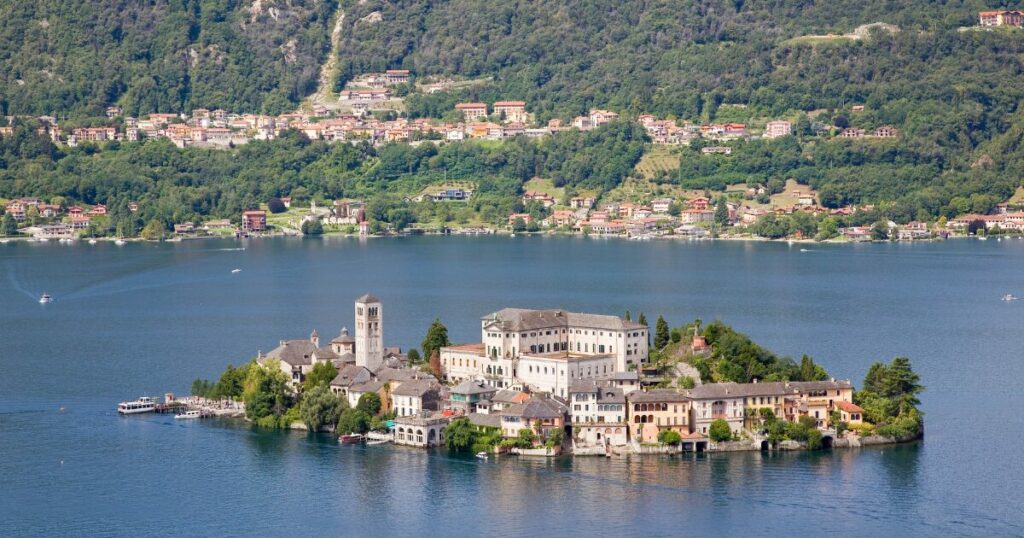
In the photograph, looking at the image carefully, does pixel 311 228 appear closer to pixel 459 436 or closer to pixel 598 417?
pixel 459 436

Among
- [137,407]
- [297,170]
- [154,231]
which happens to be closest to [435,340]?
[137,407]

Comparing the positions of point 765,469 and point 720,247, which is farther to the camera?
point 720,247

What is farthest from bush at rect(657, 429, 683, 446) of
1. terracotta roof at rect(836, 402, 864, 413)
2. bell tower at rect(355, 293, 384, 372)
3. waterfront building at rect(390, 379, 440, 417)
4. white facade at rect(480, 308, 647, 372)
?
bell tower at rect(355, 293, 384, 372)

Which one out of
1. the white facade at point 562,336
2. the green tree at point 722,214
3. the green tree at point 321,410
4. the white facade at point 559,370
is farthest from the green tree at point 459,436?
the green tree at point 722,214

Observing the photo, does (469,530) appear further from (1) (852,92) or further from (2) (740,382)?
(1) (852,92)

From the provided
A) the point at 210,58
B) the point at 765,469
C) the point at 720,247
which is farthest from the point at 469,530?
the point at 210,58

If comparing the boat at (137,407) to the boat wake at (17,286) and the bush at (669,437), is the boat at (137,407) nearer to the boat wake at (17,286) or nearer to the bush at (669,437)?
the bush at (669,437)
